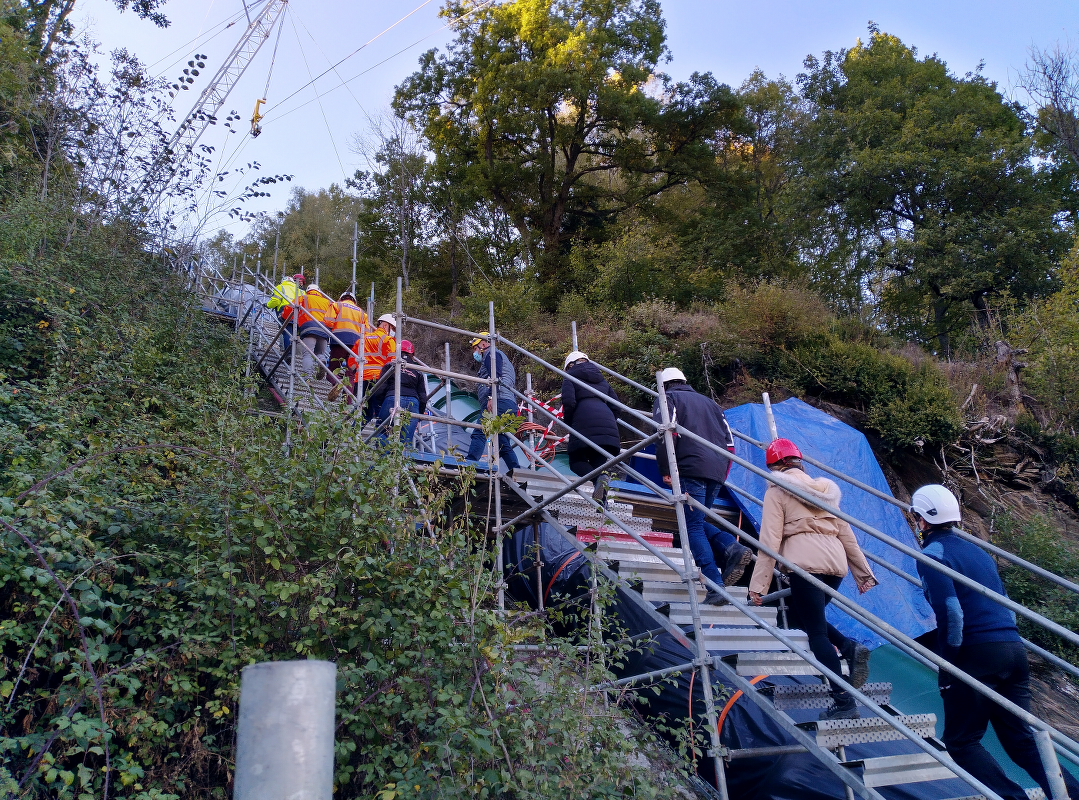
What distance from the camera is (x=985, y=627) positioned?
4.14 m

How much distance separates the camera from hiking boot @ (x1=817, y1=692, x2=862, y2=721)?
4.31 metres

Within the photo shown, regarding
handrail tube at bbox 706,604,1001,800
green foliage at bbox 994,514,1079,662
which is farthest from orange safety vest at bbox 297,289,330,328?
green foliage at bbox 994,514,1079,662

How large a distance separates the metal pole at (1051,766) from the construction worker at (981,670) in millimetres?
462

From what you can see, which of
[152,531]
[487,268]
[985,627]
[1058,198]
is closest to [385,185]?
[487,268]

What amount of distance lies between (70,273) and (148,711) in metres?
6.36

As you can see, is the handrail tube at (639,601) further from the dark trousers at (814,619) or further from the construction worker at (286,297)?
the construction worker at (286,297)

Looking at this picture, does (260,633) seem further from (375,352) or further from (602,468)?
(375,352)

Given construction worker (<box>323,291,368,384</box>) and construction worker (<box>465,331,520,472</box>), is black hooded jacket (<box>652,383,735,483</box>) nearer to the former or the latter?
construction worker (<box>465,331,520,472</box>)

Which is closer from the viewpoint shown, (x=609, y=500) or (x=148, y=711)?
(x=148, y=711)

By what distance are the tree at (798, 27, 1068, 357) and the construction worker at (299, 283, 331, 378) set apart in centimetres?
1302

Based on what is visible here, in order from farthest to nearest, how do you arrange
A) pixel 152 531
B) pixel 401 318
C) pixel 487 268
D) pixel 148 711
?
pixel 487 268 < pixel 401 318 < pixel 152 531 < pixel 148 711

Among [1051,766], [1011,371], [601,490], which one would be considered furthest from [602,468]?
[1011,371]

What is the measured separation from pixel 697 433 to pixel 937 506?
2.16 metres

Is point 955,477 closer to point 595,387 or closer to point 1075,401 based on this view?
point 1075,401
